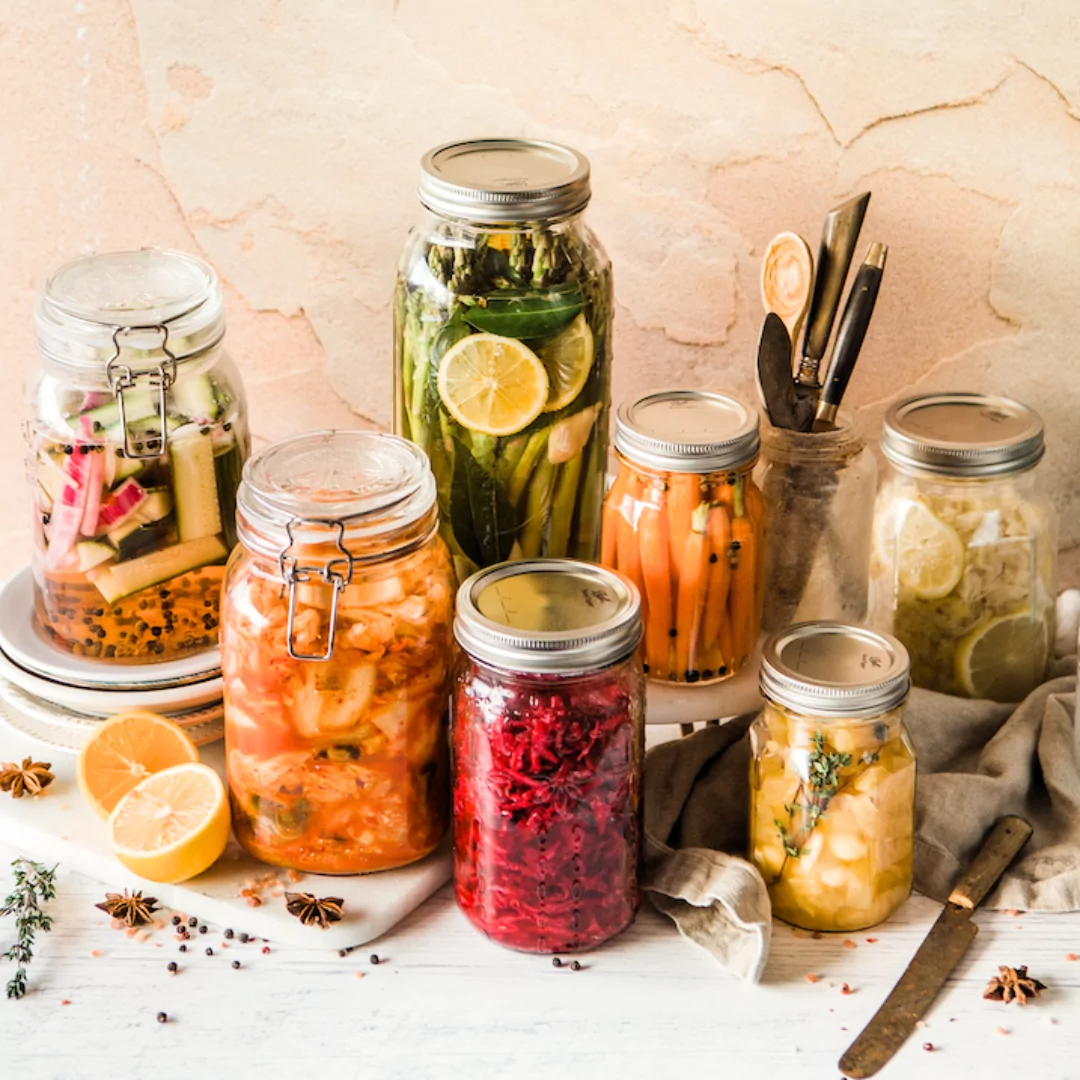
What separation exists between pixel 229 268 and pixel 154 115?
0.51 ft

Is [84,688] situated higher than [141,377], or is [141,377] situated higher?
[141,377]

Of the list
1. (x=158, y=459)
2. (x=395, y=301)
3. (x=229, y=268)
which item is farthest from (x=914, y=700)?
(x=229, y=268)

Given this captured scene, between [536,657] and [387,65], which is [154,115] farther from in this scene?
[536,657]

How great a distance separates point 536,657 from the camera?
3.44ft

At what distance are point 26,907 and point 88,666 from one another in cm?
20

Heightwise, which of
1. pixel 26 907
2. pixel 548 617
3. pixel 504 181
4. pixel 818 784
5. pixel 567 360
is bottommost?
pixel 26 907

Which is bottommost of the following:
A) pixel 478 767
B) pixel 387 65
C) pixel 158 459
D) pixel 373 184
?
pixel 478 767

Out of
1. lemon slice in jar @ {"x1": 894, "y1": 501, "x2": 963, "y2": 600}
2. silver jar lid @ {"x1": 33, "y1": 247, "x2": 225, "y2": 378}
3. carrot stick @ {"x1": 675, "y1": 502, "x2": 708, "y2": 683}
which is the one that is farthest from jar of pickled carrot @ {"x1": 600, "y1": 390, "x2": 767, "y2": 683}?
silver jar lid @ {"x1": 33, "y1": 247, "x2": 225, "y2": 378}

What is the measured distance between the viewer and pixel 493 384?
1.20m

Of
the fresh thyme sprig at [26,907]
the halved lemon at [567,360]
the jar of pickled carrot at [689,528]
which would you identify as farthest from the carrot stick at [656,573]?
the fresh thyme sprig at [26,907]

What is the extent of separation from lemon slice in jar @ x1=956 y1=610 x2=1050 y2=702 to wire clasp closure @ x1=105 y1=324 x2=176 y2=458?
68 centimetres

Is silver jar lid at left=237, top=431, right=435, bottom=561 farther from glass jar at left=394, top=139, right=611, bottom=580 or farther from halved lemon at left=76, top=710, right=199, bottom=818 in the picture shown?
halved lemon at left=76, top=710, right=199, bottom=818

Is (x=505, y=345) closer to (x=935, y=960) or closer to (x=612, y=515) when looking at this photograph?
(x=612, y=515)

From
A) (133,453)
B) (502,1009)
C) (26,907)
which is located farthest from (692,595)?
(26,907)
